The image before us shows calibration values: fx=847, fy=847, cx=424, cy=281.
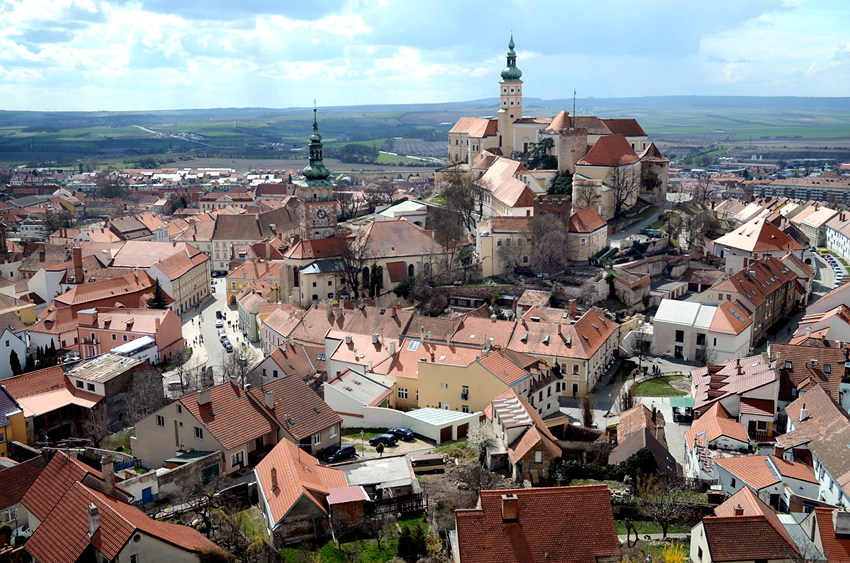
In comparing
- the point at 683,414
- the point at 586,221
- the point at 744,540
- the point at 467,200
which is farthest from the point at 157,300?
the point at 744,540

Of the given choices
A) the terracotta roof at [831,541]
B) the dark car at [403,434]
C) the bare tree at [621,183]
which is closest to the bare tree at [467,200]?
the bare tree at [621,183]

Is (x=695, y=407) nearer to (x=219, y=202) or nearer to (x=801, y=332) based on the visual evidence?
(x=801, y=332)

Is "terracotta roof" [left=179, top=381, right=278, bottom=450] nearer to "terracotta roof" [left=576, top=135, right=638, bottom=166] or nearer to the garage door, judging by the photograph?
the garage door

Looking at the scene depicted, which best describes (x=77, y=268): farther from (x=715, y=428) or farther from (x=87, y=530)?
(x=715, y=428)

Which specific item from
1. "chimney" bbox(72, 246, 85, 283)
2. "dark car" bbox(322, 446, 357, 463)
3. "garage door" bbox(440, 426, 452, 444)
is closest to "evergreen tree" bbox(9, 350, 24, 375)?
"chimney" bbox(72, 246, 85, 283)

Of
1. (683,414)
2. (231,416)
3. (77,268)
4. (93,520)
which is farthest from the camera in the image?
(77,268)

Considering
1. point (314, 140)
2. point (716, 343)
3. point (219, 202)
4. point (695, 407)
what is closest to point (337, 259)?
point (314, 140)

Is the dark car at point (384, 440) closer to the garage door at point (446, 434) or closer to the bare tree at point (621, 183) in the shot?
the garage door at point (446, 434)
